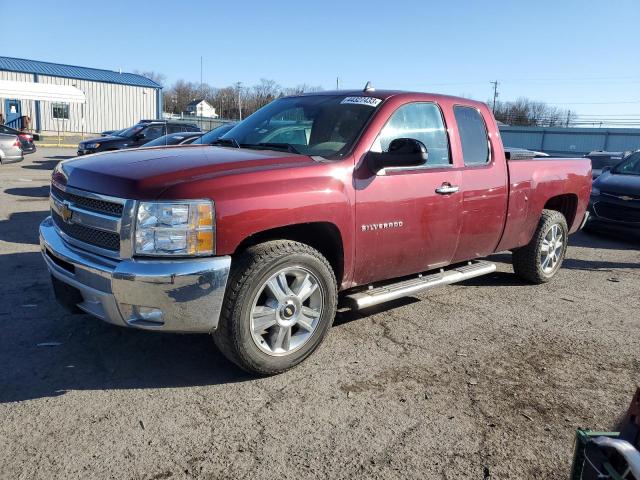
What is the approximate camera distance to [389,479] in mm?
2537

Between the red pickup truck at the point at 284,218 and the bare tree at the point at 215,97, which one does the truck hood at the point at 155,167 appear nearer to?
the red pickup truck at the point at 284,218

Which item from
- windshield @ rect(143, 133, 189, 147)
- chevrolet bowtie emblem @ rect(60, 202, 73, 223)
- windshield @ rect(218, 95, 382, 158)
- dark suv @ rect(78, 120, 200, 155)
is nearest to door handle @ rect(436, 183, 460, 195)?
windshield @ rect(218, 95, 382, 158)

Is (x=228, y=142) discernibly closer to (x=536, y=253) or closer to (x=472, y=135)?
(x=472, y=135)

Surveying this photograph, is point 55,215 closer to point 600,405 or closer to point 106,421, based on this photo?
point 106,421

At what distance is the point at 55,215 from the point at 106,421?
1666 mm

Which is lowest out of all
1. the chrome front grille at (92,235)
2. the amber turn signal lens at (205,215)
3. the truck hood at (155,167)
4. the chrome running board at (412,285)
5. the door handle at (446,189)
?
the chrome running board at (412,285)

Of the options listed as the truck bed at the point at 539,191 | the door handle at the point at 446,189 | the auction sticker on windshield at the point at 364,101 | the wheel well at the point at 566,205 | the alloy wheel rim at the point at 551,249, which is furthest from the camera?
the wheel well at the point at 566,205

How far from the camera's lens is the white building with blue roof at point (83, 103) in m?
36.8

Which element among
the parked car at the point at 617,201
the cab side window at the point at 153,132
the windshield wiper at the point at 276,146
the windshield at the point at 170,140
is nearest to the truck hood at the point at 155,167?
the windshield wiper at the point at 276,146

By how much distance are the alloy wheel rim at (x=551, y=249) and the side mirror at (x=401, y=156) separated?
2682mm

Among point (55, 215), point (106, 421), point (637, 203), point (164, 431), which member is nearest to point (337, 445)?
point (164, 431)

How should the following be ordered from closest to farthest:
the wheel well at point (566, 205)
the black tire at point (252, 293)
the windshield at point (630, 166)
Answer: the black tire at point (252, 293)
the wheel well at point (566, 205)
the windshield at point (630, 166)

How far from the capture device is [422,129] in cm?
441

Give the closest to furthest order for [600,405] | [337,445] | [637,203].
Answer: [337,445], [600,405], [637,203]
